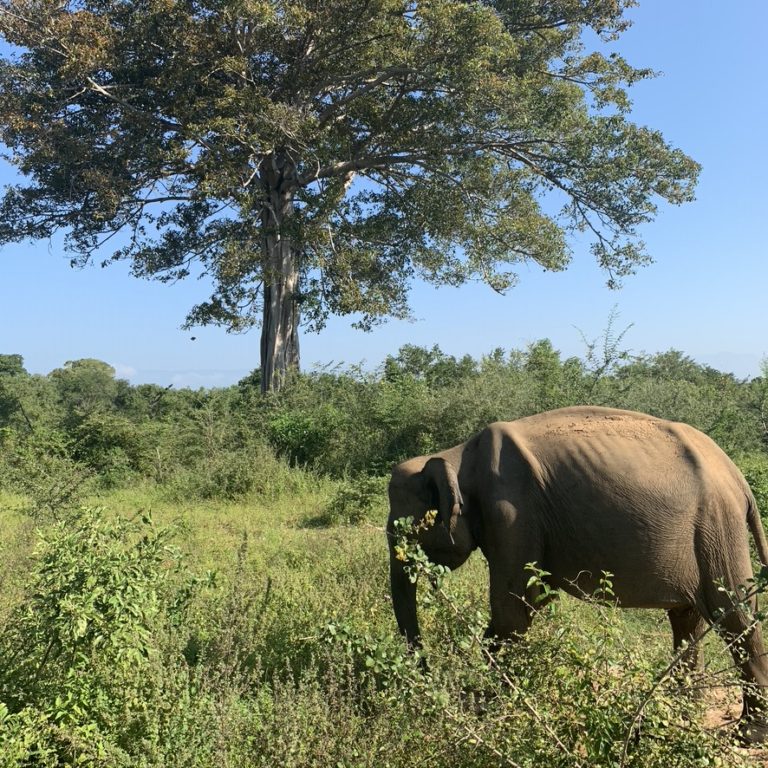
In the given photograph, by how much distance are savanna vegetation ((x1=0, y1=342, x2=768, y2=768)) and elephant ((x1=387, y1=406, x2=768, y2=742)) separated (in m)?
0.28

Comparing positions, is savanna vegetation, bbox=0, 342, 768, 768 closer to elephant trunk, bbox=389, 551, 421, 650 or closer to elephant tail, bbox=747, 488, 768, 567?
elephant trunk, bbox=389, 551, 421, 650

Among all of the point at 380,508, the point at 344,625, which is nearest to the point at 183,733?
the point at 344,625

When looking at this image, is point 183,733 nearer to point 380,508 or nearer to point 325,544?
point 325,544

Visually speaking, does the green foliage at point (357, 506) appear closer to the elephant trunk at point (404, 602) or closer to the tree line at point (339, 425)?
the tree line at point (339, 425)

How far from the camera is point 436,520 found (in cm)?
441

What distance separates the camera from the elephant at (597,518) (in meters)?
4.20

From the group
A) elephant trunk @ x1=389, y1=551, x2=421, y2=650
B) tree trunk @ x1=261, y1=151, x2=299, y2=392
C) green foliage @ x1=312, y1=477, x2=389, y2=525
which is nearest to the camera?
elephant trunk @ x1=389, y1=551, x2=421, y2=650

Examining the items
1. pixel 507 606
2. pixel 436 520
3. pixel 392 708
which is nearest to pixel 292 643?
pixel 436 520

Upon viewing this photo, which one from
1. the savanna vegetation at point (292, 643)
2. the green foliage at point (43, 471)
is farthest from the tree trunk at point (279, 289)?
the savanna vegetation at point (292, 643)

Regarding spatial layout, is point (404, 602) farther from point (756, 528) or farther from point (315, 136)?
point (315, 136)

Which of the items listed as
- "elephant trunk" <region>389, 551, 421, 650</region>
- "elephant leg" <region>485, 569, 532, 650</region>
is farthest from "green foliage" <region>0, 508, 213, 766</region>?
"elephant leg" <region>485, 569, 532, 650</region>

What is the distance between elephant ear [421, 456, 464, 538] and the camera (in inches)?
171

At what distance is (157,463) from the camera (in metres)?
13.8

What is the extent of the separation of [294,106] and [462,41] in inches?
170
